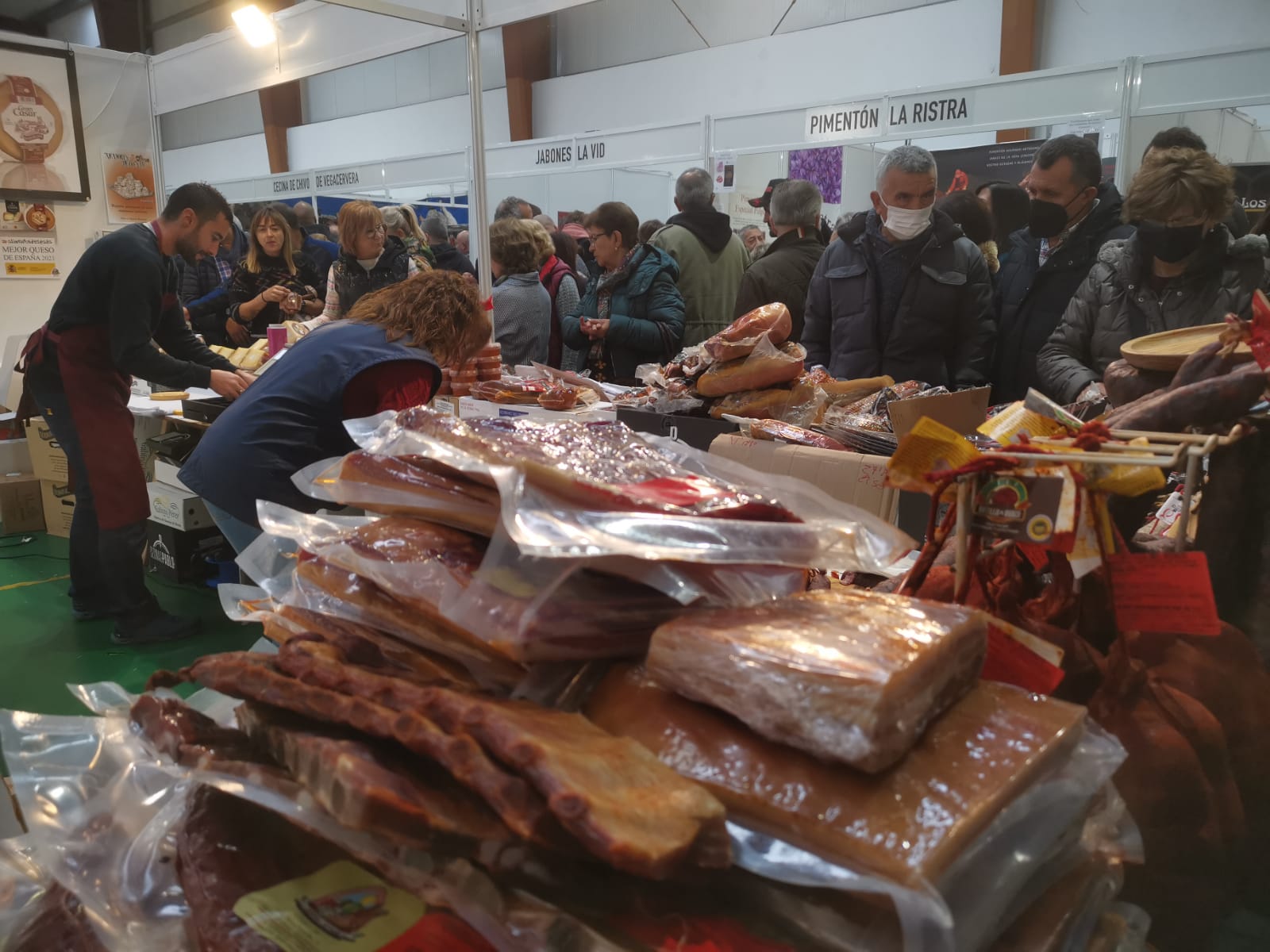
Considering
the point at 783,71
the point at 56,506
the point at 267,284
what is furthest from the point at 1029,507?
the point at 783,71

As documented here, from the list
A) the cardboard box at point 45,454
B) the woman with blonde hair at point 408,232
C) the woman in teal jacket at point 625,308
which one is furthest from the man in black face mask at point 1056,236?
the cardboard box at point 45,454

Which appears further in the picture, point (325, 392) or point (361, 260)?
point (361, 260)

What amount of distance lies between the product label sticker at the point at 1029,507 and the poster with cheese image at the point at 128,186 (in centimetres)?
715

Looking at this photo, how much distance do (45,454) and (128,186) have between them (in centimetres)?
254

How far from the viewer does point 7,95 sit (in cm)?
586

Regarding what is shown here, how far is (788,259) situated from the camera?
12.8ft

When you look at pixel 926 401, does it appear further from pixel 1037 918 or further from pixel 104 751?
pixel 104 751

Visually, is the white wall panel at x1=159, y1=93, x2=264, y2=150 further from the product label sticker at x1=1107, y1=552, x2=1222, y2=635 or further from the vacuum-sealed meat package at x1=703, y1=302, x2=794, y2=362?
the product label sticker at x1=1107, y1=552, x2=1222, y2=635

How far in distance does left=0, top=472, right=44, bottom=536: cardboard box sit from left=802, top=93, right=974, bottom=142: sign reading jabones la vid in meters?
4.92

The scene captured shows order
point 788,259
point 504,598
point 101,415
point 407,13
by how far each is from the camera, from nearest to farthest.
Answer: point 504,598 → point 101,415 → point 407,13 → point 788,259

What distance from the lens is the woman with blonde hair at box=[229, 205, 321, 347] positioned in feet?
17.8

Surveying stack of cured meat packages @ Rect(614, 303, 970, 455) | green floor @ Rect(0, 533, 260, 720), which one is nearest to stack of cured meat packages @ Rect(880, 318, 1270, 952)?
stack of cured meat packages @ Rect(614, 303, 970, 455)

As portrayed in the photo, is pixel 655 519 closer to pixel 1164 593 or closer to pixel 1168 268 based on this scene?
pixel 1164 593

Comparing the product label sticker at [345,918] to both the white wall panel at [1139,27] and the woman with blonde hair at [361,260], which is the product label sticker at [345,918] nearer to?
the woman with blonde hair at [361,260]
